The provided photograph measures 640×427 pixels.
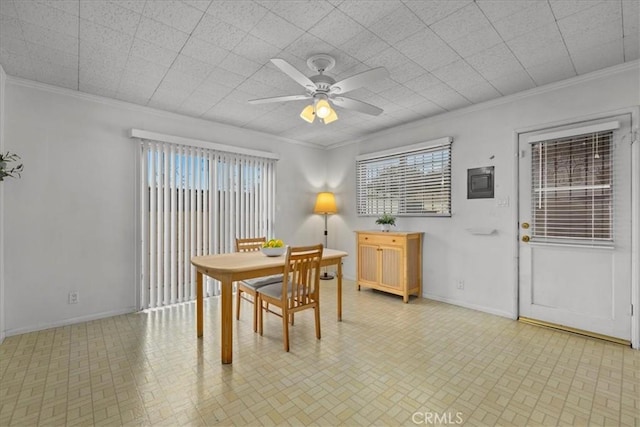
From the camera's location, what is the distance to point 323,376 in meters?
2.25

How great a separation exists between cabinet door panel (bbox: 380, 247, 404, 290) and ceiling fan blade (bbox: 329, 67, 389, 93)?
2467 mm

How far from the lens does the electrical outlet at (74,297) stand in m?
3.27

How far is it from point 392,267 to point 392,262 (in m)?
0.07

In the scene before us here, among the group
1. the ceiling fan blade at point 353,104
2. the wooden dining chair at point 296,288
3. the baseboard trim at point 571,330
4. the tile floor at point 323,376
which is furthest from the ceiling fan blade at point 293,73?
the baseboard trim at point 571,330

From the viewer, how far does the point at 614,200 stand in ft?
9.21

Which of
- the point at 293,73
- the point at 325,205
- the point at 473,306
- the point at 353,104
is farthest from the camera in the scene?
the point at 325,205

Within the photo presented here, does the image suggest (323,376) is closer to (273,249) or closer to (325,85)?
(273,249)

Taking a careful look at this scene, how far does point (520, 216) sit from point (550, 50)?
5.60ft

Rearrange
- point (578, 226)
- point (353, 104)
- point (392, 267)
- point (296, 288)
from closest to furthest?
1. point (353, 104)
2. point (296, 288)
3. point (578, 226)
4. point (392, 267)

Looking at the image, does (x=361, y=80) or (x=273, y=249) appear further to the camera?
(x=273, y=249)

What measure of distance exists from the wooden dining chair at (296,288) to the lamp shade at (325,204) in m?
2.46

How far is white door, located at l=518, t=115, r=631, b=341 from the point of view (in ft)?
9.13

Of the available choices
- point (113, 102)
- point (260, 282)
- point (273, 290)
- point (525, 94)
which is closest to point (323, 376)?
point (273, 290)

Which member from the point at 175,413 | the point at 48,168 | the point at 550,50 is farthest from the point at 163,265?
the point at 550,50
